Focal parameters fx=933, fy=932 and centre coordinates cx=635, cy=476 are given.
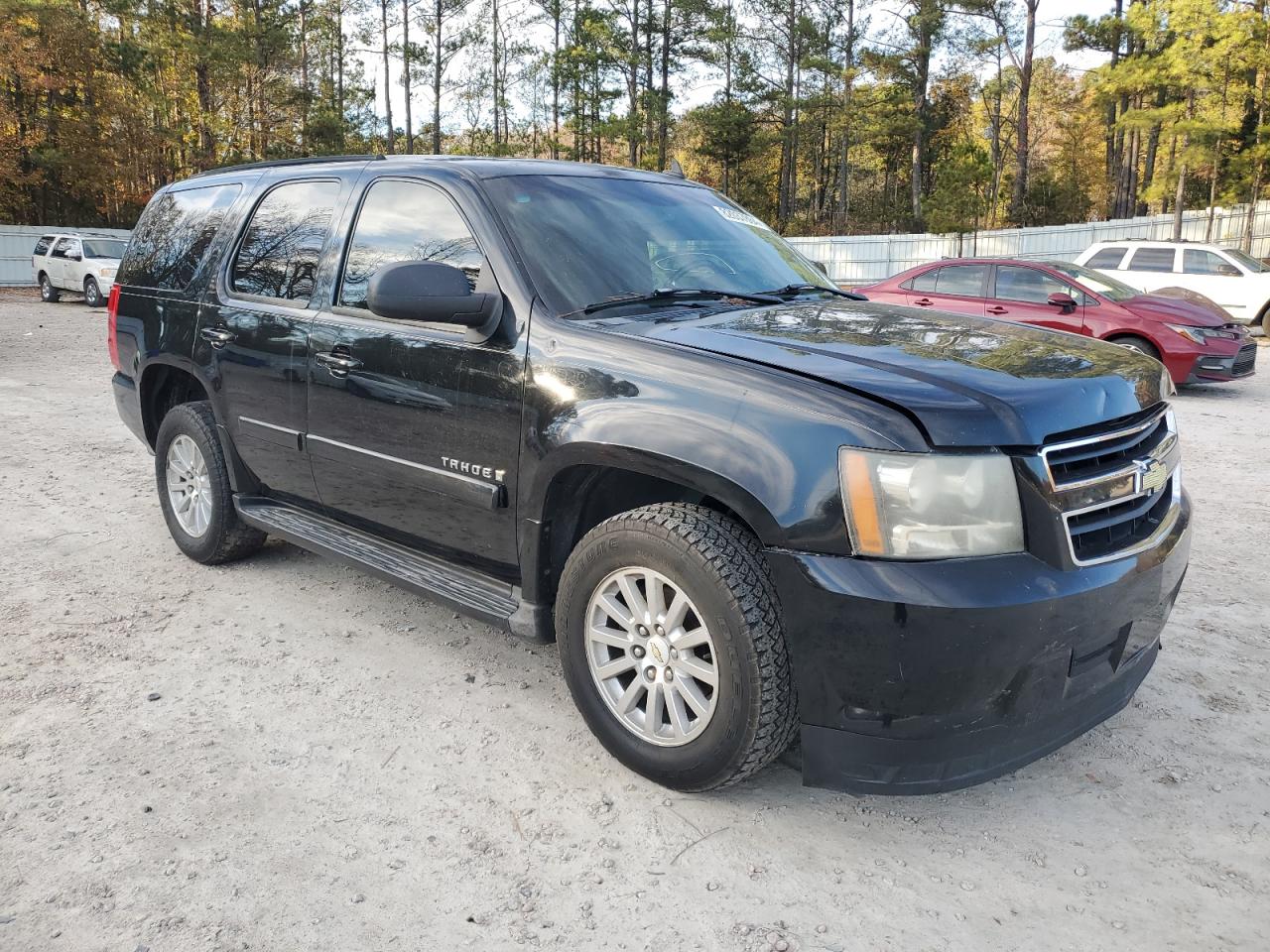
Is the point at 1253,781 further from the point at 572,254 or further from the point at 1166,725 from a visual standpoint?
the point at 572,254

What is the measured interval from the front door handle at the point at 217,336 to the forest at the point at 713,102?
89.7 ft

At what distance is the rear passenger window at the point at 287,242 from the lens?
3.96 m

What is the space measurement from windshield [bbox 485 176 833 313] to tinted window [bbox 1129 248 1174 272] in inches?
526

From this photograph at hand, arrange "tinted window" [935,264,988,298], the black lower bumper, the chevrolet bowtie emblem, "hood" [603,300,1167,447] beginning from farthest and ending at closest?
1. "tinted window" [935,264,988,298]
2. the black lower bumper
3. the chevrolet bowtie emblem
4. "hood" [603,300,1167,447]

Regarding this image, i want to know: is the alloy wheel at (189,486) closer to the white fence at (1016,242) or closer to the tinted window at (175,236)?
the tinted window at (175,236)

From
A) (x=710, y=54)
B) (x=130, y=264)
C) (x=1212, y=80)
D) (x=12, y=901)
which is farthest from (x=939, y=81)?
(x=12, y=901)

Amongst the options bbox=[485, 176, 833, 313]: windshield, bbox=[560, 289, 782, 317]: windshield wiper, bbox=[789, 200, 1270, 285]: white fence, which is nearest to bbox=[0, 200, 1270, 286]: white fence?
bbox=[789, 200, 1270, 285]: white fence

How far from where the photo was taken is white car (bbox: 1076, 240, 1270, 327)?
15.0 m

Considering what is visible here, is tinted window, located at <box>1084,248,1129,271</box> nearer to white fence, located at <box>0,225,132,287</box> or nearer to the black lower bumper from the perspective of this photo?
the black lower bumper

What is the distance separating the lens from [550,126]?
55750mm

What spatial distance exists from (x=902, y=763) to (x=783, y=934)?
0.51m

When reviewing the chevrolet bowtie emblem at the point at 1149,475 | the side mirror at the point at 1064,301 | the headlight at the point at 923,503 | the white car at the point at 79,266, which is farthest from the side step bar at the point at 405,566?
the white car at the point at 79,266

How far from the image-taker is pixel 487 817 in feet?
8.94

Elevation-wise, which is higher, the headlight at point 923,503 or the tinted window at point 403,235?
the tinted window at point 403,235
